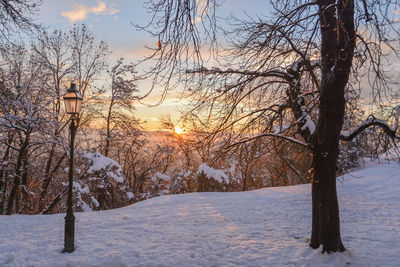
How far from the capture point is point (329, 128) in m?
5.99

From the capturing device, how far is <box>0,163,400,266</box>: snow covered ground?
21.8ft

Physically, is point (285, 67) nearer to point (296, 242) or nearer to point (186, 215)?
point (296, 242)

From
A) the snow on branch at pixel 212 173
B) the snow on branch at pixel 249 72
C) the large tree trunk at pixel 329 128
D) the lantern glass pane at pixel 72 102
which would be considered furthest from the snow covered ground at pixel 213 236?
the snow on branch at pixel 212 173

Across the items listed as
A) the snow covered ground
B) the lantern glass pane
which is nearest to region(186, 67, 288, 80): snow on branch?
the lantern glass pane

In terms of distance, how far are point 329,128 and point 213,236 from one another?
465 cm

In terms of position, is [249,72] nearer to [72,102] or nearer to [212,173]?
[72,102]

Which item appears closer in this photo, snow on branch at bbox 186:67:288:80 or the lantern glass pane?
snow on branch at bbox 186:67:288:80

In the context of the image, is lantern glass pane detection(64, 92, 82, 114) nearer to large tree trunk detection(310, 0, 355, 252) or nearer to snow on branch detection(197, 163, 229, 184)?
large tree trunk detection(310, 0, 355, 252)

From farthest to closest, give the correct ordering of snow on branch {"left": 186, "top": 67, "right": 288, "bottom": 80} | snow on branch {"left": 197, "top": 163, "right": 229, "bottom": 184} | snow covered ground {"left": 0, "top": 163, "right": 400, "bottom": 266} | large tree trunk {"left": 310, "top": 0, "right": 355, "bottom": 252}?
snow on branch {"left": 197, "top": 163, "right": 229, "bottom": 184} < snow on branch {"left": 186, "top": 67, "right": 288, "bottom": 80} < snow covered ground {"left": 0, "top": 163, "right": 400, "bottom": 266} < large tree trunk {"left": 310, "top": 0, "right": 355, "bottom": 252}

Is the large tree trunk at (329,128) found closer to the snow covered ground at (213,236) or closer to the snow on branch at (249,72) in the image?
the snow covered ground at (213,236)

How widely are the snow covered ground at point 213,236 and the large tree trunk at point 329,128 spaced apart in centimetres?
72

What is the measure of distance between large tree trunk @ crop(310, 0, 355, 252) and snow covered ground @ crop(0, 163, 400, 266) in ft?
2.37

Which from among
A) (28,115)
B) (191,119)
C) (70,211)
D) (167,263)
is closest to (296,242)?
(167,263)

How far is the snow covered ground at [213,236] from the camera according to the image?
664 cm
